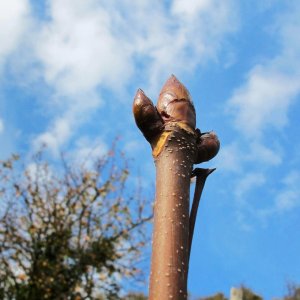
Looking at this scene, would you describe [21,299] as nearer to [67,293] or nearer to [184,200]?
[67,293]

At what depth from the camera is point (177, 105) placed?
1104mm

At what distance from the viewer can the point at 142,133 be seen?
1109mm

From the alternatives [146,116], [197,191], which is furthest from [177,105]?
[197,191]

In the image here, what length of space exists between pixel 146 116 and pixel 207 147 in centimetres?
17

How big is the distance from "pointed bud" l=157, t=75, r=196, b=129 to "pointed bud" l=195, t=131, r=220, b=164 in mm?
50

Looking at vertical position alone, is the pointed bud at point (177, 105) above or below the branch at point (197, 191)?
above

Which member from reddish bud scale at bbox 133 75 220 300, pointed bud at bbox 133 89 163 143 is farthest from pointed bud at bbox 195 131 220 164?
pointed bud at bbox 133 89 163 143

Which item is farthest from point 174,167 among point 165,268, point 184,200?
point 165,268

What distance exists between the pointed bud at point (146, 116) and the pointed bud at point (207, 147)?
0.38 feet

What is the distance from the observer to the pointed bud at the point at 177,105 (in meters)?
1.10

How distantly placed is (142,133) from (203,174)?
17cm

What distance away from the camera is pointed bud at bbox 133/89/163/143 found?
41.7 inches

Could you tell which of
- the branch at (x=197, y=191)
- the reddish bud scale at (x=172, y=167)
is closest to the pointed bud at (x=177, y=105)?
the reddish bud scale at (x=172, y=167)

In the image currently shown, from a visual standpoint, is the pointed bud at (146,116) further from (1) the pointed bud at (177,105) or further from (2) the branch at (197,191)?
(2) the branch at (197,191)
